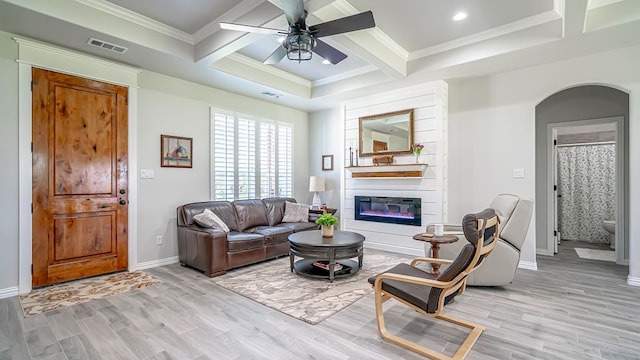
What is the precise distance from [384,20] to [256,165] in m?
3.40

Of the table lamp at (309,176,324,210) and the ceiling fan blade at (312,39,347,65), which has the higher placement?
the ceiling fan blade at (312,39,347,65)

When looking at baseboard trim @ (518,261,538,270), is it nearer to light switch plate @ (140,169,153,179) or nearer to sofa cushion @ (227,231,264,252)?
sofa cushion @ (227,231,264,252)

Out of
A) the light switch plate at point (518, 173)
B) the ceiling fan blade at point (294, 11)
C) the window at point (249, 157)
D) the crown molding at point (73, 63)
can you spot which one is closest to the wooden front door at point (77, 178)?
the crown molding at point (73, 63)

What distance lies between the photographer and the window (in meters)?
5.18

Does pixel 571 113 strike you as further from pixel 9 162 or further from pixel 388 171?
pixel 9 162

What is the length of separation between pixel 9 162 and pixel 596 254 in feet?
27.1

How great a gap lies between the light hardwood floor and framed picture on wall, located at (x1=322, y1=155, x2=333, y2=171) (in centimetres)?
360

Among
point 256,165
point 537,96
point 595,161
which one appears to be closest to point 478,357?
point 537,96

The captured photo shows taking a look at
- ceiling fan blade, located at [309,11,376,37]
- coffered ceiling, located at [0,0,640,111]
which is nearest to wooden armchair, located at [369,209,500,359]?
ceiling fan blade, located at [309,11,376,37]

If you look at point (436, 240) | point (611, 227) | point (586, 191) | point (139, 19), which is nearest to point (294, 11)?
point (139, 19)

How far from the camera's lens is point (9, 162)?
3203 millimetres

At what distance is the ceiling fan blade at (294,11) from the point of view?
2346 mm

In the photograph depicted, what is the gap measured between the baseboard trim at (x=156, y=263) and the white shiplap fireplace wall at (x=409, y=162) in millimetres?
3045

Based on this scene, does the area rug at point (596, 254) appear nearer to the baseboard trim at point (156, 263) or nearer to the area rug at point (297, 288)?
the area rug at point (297, 288)
